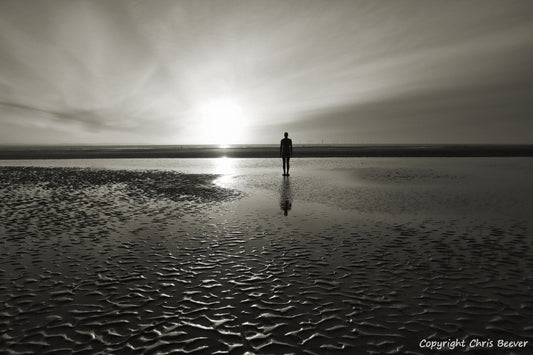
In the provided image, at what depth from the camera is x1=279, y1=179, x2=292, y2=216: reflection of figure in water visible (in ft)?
55.7

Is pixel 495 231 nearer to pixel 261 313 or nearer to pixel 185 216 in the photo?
pixel 261 313

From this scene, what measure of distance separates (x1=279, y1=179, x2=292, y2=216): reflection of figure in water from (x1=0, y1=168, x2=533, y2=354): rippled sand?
112 centimetres

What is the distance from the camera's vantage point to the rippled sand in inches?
226

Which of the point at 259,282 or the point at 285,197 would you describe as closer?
the point at 259,282

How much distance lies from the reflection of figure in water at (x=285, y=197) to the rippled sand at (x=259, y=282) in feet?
3.68

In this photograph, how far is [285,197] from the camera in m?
20.2

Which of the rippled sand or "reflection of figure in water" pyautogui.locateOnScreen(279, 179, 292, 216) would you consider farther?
"reflection of figure in water" pyautogui.locateOnScreen(279, 179, 292, 216)

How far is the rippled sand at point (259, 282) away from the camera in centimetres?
575

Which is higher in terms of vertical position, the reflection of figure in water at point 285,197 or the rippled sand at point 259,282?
the reflection of figure in water at point 285,197

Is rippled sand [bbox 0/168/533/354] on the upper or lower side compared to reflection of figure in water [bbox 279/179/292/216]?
lower

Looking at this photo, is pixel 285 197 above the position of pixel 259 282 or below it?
above

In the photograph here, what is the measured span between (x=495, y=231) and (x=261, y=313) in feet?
36.5

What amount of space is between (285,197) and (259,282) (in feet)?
40.2

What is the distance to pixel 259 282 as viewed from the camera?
8.12 metres
